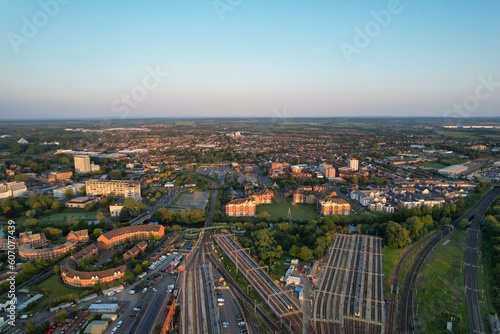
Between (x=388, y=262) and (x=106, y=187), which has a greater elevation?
(x=106, y=187)

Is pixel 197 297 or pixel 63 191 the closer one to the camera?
pixel 197 297

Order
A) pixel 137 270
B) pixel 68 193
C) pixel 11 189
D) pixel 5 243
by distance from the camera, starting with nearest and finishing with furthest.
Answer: pixel 137 270
pixel 5 243
pixel 11 189
pixel 68 193

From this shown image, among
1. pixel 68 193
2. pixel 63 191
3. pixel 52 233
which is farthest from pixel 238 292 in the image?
pixel 63 191

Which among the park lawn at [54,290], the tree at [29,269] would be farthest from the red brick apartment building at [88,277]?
the tree at [29,269]

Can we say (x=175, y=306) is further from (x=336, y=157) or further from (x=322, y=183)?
(x=336, y=157)

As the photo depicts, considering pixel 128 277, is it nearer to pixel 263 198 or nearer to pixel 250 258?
pixel 250 258

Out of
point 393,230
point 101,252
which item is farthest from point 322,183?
point 101,252

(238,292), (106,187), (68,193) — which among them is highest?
(106,187)
